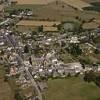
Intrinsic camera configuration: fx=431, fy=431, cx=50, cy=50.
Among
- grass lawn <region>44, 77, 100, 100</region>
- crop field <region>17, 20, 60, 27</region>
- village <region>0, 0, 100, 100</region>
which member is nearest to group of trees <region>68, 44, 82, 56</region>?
village <region>0, 0, 100, 100</region>

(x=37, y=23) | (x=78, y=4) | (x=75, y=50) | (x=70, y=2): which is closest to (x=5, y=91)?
(x=75, y=50)

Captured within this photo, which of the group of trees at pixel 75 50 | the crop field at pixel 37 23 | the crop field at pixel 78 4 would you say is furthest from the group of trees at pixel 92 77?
the crop field at pixel 78 4

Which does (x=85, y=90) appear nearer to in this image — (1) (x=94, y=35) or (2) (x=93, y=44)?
(2) (x=93, y=44)

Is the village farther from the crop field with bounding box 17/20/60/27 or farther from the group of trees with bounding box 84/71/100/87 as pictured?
the group of trees with bounding box 84/71/100/87

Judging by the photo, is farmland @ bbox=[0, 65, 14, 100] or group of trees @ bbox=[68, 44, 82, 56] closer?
farmland @ bbox=[0, 65, 14, 100]

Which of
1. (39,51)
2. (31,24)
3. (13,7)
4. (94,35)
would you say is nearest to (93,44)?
(94,35)

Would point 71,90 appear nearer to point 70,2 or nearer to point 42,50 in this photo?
point 42,50
